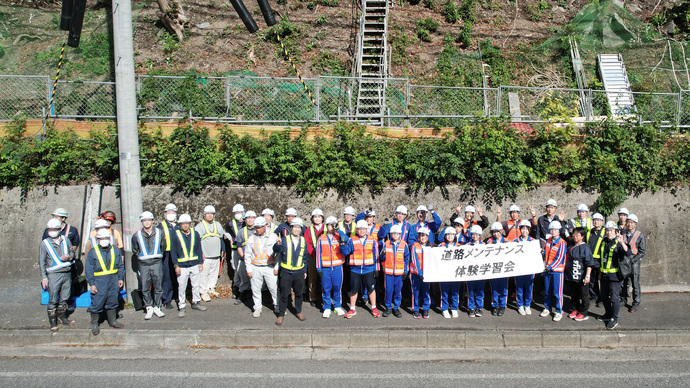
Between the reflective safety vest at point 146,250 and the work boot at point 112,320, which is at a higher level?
the reflective safety vest at point 146,250

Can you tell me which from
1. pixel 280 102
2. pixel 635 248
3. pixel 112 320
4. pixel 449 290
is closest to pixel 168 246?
pixel 112 320

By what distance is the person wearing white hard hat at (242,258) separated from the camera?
892 cm

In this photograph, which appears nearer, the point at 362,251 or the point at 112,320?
the point at 112,320

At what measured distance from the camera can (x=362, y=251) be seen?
27.0ft

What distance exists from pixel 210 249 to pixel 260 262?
137cm

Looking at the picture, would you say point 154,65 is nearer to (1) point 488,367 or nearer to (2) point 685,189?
(1) point 488,367

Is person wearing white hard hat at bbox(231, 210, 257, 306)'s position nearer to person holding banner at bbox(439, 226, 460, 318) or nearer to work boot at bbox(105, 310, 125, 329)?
work boot at bbox(105, 310, 125, 329)

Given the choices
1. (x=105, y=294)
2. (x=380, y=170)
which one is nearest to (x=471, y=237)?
(x=380, y=170)

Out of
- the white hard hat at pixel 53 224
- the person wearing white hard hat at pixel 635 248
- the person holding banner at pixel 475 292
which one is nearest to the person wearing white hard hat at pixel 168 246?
the white hard hat at pixel 53 224

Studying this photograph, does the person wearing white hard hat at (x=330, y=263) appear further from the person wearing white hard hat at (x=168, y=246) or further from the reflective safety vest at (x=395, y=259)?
the person wearing white hard hat at (x=168, y=246)

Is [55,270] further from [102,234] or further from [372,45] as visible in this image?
[372,45]

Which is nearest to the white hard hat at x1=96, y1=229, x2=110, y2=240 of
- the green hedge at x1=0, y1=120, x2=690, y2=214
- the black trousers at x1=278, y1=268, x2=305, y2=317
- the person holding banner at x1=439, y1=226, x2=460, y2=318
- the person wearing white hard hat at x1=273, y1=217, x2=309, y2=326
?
the green hedge at x1=0, y1=120, x2=690, y2=214

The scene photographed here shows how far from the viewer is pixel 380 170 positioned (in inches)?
403

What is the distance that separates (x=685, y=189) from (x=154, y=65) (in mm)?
16515
